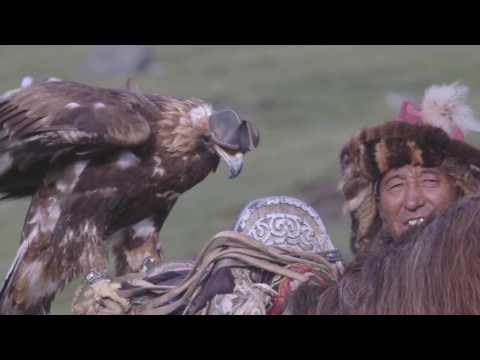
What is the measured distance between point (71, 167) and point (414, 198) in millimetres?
1104

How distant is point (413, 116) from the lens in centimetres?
345

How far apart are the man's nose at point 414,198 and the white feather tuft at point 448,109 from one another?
21 cm

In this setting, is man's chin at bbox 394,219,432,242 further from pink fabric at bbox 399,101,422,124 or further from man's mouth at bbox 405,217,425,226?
pink fabric at bbox 399,101,422,124

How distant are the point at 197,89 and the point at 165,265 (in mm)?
→ 865

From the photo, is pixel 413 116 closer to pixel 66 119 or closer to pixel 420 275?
pixel 420 275

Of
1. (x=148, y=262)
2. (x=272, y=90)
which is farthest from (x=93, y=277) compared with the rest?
(x=272, y=90)

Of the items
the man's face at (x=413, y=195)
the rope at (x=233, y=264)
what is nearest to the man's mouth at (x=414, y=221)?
the man's face at (x=413, y=195)

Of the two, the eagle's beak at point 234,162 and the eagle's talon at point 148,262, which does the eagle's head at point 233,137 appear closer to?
the eagle's beak at point 234,162

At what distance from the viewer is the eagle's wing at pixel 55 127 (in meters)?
3.72

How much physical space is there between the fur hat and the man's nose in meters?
0.07

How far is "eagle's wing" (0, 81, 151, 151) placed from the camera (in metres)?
3.72

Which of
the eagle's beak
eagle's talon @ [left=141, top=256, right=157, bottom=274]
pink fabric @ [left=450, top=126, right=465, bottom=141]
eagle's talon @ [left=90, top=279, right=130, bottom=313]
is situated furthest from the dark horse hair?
eagle's talon @ [left=141, top=256, right=157, bottom=274]

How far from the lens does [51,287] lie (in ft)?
12.4

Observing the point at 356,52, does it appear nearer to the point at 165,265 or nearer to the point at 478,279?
the point at 165,265
